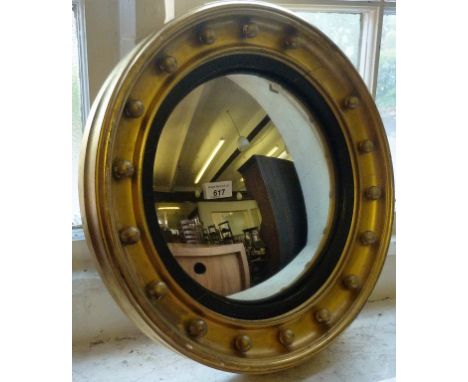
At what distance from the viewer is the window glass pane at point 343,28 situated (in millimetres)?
862

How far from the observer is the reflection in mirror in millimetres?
529

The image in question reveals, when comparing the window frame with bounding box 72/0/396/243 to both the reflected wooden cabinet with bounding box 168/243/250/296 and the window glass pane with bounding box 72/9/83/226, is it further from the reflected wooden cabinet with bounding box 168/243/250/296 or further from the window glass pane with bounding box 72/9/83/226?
the reflected wooden cabinet with bounding box 168/243/250/296

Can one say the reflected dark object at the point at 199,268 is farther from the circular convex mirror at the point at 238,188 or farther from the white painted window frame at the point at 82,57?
the white painted window frame at the point at 82,57

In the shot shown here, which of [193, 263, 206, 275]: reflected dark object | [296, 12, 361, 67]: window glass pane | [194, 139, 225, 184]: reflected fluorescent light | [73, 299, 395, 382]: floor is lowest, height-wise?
[73, 299, 395, 382]: floor

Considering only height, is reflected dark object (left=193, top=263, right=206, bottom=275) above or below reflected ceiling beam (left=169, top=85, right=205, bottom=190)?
below

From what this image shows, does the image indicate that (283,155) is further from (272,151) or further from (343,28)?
(343,28)

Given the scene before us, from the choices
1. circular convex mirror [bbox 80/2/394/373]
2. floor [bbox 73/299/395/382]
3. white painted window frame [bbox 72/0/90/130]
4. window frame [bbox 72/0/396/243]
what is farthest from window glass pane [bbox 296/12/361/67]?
floor [bbox 73/299/395/382]

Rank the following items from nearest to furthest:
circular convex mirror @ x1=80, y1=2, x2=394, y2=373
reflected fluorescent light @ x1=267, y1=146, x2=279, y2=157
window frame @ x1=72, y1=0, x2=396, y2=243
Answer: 1. circular convex mirror @ x1=80, y1=2, x2=394, y2=373
2. reflected fluorescent light @ x1=267, y1=146, x2=279, y2=157
3. window frame @ x1=72, y1=0, x2=396, y2=243

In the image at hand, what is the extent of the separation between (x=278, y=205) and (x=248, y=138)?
93 mm

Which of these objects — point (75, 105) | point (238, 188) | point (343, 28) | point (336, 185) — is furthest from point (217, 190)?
point (343, 28)

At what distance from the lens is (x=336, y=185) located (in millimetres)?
633

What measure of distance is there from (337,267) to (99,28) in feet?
1.47

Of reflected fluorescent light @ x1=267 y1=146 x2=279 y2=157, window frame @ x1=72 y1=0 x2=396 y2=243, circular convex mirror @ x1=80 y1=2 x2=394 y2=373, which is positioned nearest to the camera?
circular convex mirror @ x1=80 y1=2 x2=394 y2=373
